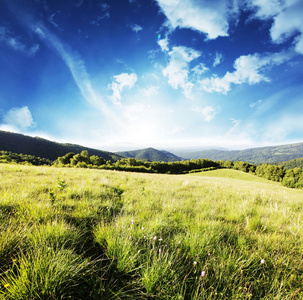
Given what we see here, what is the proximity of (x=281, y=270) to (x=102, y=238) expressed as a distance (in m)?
2.73

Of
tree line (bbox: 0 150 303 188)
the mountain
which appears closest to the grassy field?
tree line (bbox: 0 150 303 188)

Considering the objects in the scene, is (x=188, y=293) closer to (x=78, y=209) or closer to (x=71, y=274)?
(x=71, y=274)

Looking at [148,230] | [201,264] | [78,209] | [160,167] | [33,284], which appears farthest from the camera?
[160,167]

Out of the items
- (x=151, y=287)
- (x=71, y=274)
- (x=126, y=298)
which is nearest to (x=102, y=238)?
(x=71, y=274)

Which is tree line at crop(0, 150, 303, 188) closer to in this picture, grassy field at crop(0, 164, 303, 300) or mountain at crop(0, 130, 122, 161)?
grassy field at crop(0, 164, 303, 300)

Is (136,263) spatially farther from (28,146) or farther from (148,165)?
(28,146)

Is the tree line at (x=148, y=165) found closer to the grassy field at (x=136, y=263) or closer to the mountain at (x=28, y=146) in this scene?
the grassy field at (x=136, y=263)

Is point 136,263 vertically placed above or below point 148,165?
above

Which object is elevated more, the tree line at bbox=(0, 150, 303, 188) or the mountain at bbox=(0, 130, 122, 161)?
the mountain at bbox=(0, 130, 122, 161)

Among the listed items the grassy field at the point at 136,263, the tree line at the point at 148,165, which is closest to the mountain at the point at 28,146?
the tree line at the point at 148,165

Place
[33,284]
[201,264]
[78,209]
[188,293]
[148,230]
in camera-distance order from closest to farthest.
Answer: [33,284] → [188,293] → [201,264] → [148,230] → [78,209]

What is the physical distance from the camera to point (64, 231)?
212 centimetres

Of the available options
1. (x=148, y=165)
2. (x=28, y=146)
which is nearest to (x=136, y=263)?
(x=148, y=165)

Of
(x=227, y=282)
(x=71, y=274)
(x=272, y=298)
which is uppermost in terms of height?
(x=71, y=274)
